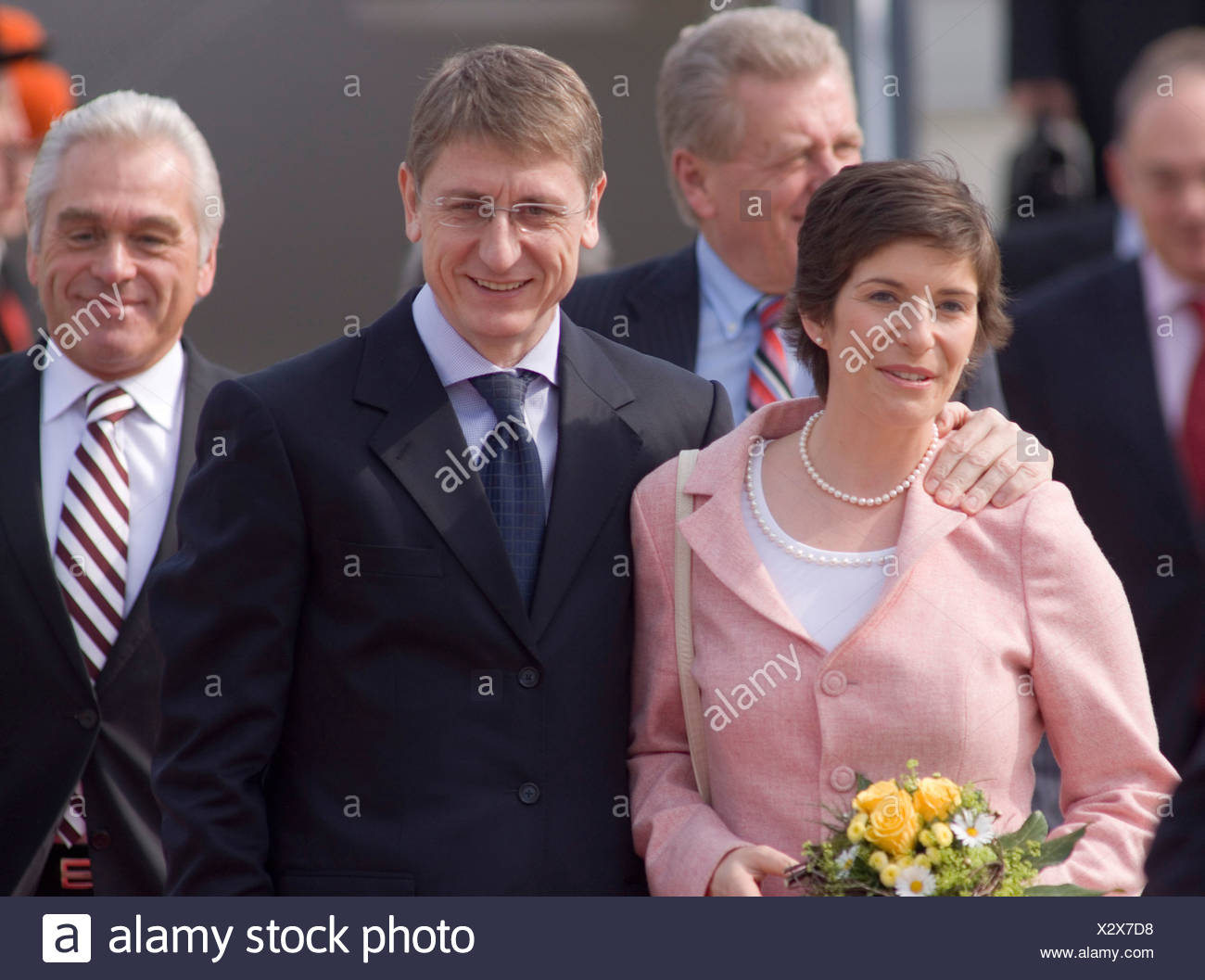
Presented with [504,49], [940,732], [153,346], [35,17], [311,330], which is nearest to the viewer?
[940,732]

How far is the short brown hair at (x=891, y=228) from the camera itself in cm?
272

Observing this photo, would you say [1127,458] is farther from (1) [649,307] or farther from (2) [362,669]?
(2) [362,669]

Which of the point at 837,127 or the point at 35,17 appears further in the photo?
the point at 35,17

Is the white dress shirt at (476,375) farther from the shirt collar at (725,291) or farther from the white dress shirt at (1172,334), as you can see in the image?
the white dress shirt at (1172,334)

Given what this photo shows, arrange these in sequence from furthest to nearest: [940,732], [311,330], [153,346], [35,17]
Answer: [35,17] → [311,330] → [153,346] → [940,732]

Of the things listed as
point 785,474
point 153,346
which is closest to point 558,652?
point 785,474

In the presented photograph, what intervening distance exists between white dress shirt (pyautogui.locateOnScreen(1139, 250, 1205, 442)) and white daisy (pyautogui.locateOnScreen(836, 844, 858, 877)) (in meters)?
1.59

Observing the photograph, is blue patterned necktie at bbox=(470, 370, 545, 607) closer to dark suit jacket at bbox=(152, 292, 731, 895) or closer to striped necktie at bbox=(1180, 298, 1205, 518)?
dark suit jacket at bbox=(152, 292, 731, 895)

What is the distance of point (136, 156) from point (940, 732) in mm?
2033

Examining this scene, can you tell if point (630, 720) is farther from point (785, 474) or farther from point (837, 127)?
point (837, 127)

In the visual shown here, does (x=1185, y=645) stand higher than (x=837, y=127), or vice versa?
(x=837, y=127)

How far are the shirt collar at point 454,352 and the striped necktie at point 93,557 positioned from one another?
82 centimetres

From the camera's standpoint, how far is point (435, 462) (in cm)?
277

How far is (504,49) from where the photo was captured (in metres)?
2.86
